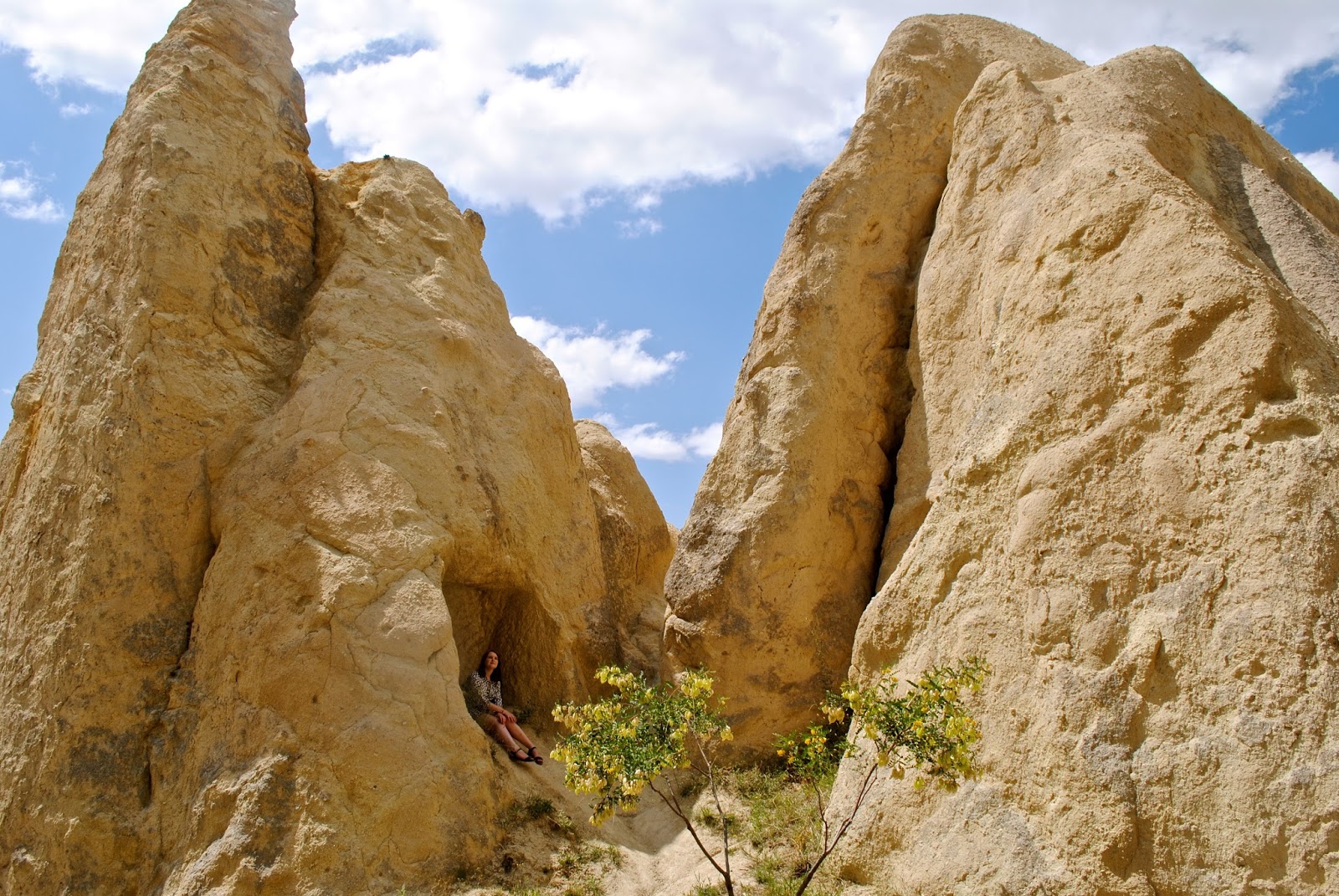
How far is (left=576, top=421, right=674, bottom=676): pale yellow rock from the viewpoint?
10984 millimetres

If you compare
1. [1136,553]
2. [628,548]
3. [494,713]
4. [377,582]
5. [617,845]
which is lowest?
[617,845]

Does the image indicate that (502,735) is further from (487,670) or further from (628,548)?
(628,548)

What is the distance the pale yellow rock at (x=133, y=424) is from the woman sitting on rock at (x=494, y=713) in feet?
8.41

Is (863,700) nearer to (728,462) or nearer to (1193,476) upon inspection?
(1193,476)

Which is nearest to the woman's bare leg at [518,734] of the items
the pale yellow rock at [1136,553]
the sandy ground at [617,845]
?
the sandy ground at [617,845]

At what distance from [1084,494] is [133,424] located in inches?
277

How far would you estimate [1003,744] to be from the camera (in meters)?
6.17

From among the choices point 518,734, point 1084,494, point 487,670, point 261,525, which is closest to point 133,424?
point 261,525

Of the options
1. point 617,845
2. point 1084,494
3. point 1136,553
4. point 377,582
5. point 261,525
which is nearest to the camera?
point 1136,553

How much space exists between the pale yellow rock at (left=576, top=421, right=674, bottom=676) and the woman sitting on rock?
51.0 inches

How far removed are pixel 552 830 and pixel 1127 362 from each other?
215 inches

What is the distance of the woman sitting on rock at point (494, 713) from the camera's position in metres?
9.00

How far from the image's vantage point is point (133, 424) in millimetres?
8211

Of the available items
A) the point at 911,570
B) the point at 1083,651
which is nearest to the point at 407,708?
the point at 911,570
